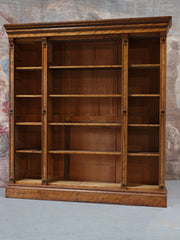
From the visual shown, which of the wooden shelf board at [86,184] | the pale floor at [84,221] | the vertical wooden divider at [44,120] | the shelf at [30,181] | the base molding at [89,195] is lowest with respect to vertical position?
the pale floor at [84,221]

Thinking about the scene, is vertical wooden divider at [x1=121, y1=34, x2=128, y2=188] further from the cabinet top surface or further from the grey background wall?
the grey background wall

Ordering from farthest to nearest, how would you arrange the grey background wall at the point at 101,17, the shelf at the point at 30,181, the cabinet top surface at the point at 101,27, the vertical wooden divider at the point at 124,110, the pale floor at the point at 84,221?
the grey background wall at the point at 101,17, the shelf at the point at 30,181, the vertical wooden divider at the point at 124,110, the cabinet top surface at the point at 101,27, the pale floor at the point at 84,221

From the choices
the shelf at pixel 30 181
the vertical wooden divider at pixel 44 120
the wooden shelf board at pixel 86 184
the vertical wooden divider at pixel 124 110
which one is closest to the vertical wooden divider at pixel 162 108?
the vertical wooden divider at pixel 124 110

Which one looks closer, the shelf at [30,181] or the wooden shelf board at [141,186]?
the wooden shelf board at [141,186]

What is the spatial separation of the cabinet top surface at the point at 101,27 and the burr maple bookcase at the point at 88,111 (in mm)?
12

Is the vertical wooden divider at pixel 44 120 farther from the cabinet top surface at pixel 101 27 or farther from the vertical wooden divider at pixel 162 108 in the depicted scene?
the vertical wooden divider at pixel 162 108

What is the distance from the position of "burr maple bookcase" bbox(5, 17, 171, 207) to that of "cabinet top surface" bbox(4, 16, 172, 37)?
12 mm

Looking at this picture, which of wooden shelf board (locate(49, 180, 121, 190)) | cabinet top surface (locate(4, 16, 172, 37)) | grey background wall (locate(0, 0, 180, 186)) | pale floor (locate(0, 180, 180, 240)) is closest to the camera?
pale floor (locate(0, 180, 180, 240))

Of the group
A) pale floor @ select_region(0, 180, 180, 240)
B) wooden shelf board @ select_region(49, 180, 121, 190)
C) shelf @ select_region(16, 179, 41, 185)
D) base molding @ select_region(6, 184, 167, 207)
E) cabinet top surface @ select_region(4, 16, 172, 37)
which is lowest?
pale floor @ select_region(0, 180, 180, 240)

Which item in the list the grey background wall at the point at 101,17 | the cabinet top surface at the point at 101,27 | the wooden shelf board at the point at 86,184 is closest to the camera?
the cabinet top surface at the point at 101,27

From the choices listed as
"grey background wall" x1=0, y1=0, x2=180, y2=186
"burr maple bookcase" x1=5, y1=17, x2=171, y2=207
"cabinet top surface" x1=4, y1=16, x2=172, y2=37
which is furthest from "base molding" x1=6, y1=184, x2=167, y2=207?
"cabinet top surface" x1=4, y1=16, x2=172, y2=37

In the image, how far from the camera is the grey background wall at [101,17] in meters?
4.21

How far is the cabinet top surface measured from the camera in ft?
10.7

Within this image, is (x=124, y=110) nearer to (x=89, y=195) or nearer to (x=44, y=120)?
(x=44, y=120)
